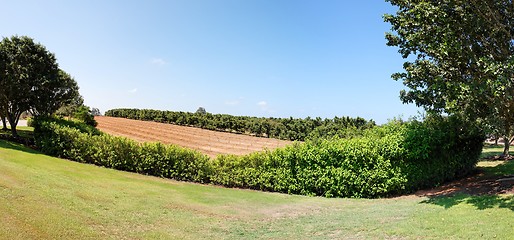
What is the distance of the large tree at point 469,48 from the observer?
30.6 ft

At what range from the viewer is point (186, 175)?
15.1 m

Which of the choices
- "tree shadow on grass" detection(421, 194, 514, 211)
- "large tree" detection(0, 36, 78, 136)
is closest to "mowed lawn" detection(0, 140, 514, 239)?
"tree shadow on grass" detection(421, 194, 514, 211)

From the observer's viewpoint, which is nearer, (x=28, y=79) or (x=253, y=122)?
(x=28, y=79)

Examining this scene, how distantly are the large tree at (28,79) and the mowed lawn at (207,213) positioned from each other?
651 cm

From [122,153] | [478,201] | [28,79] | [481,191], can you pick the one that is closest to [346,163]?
[481,191]

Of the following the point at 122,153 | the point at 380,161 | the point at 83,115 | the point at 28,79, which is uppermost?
the point at 28,79

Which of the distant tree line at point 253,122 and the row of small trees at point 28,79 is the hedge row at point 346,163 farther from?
the distant tree line at point 253,122

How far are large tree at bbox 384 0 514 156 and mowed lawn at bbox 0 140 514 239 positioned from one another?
2812mm

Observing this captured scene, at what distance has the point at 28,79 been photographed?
689 inches

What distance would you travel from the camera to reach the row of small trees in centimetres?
1714

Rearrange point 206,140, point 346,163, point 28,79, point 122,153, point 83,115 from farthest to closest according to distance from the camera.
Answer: point 206,140 → point 83,115 → point 28,79 → point 122,153 → point 346,163

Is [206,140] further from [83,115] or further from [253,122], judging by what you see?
[83,115]

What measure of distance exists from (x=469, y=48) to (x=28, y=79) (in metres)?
20.5

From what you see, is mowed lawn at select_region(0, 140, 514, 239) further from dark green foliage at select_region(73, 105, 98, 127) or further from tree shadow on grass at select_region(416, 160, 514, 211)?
dark green foliage at select_region(73, 105, 98, 127)
